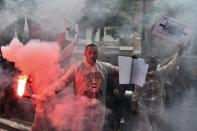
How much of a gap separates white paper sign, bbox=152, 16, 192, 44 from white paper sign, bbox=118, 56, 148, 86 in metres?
0.60

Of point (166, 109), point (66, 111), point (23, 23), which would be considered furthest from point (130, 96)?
point (23, 23)

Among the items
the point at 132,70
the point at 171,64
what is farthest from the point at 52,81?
the point at 171,64

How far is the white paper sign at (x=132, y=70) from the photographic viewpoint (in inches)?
298

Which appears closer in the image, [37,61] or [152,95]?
[152,95]

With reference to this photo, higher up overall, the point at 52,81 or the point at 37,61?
the point at 37,61

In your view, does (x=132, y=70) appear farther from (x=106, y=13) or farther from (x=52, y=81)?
(x=52, y=81)

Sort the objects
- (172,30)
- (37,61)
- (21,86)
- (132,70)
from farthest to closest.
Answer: (37,61), (132,70), (172,30), (21,86)

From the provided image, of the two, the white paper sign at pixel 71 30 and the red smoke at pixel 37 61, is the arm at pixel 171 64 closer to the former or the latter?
the white paper sign at pixel 71 30

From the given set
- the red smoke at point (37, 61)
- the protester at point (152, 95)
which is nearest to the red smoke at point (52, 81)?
the red smoke at point (37, 61)

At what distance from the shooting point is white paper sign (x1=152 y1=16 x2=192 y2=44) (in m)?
7.41

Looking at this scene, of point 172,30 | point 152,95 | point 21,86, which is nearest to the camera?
point 21,86

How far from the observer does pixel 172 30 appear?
7461 millimetres

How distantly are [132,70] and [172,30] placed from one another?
0.98 m

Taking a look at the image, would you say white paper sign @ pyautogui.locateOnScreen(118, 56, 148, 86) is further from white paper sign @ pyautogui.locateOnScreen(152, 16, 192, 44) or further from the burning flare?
the burning flare
